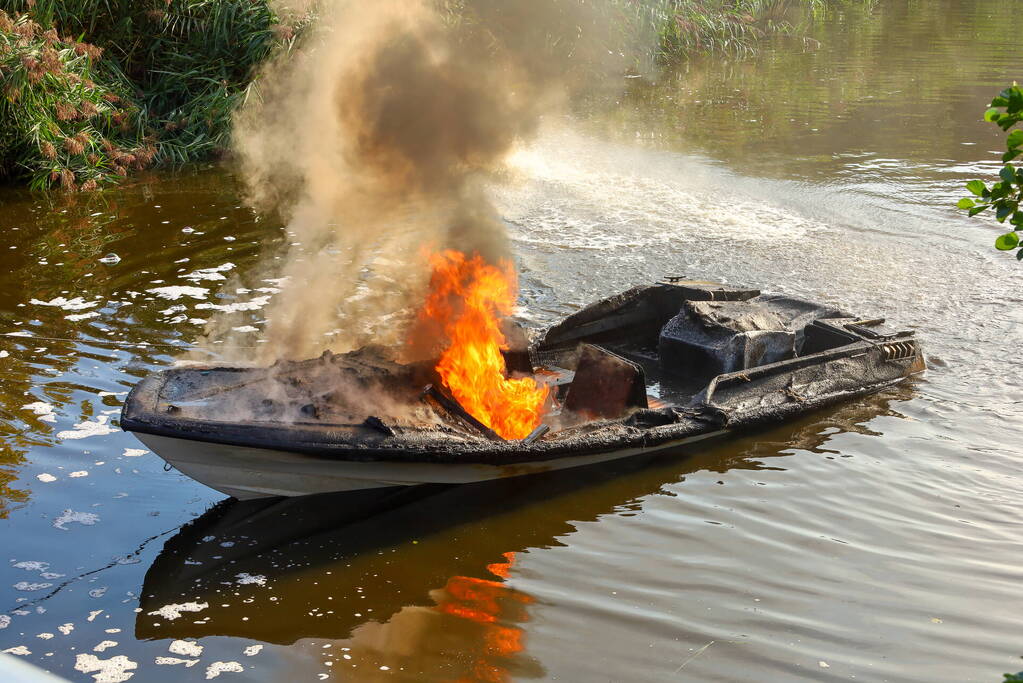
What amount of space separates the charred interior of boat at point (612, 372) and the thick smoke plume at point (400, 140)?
1.37 metres

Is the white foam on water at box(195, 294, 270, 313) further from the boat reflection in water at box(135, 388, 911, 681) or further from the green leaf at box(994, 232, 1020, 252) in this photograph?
the green leaf at box(994, 232, 1020, 252)

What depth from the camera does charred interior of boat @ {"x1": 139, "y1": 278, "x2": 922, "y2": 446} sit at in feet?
22.1

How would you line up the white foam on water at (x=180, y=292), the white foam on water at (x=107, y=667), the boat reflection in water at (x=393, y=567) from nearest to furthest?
the white foam on water at (x=107, y=667) < the boat reflection in water at (x=393, y=567) < the white foam on water at (x=180, y=292)

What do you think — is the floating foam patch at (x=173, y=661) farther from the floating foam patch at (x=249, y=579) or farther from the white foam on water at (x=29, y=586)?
the white foam on water at (x=29, y=586)

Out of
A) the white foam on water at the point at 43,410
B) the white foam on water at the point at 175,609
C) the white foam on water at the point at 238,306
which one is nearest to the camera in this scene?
the white foam on water at the point at 175,609

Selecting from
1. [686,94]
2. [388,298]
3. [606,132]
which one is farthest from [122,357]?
[686,94]

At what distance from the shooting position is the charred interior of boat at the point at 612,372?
6734 mm

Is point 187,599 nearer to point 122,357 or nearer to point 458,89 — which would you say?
point 122,357

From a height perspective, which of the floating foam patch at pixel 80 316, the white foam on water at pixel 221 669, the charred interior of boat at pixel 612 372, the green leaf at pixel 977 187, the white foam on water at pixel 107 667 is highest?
the green leaf at pixel 977 187

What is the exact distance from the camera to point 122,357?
958cm

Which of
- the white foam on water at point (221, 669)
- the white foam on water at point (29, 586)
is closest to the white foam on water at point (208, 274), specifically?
the white foam on water at point (29, 586)

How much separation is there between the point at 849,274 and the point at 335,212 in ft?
21.6

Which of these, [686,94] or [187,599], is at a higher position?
[686,94]

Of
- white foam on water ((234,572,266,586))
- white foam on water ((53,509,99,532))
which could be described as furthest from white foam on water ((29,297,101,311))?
white foam on water ((234,572,266,586))
